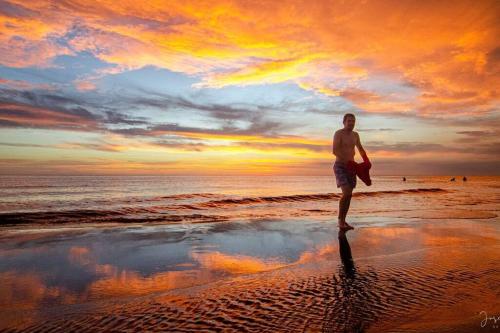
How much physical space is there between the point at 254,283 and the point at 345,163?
15.3 feet

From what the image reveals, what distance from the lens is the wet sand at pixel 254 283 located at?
8.02 feet

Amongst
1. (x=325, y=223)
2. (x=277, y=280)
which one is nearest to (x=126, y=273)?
(x=277, y=280)

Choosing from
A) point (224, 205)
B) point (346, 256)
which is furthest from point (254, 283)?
point (224, 205)

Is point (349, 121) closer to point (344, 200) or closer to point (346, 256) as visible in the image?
point (344, 200)

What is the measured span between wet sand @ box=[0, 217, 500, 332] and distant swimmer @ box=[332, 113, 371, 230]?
3.30 ft

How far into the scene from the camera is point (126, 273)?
154 inches

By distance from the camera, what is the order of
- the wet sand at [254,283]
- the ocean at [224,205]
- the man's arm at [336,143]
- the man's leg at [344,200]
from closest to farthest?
the wet sand at [254,283] → the man's leg at [344,200] → the man's arm at [336,143] → the ocean at [224,205]

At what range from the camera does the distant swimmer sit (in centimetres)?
721

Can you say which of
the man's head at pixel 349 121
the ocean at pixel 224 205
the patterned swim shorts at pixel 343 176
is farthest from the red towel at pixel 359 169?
the ocean at pixel 224 205

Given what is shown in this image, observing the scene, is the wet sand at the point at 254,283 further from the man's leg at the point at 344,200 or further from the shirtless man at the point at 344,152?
the shirtless man at the point at 344,152

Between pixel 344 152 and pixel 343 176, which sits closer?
pixel 343 176

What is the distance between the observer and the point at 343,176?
7.32 m

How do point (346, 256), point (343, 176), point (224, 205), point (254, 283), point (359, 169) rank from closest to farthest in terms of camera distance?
point (254, 283), point (346, 256), point (359, 169), point (343, 176), point (224, 205)

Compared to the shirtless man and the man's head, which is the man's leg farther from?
the man's head
